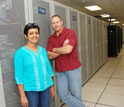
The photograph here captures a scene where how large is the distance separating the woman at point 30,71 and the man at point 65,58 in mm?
407

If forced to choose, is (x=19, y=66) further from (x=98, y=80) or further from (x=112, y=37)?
(x=112, y=37)

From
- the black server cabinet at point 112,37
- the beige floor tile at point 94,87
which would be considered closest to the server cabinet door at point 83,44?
the beige floor tile at point 94,87

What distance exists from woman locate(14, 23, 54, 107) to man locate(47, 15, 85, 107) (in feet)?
1.33

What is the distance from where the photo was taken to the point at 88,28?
4.27 metres

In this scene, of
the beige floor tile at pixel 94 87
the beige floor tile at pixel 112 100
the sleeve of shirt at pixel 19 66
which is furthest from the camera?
the beige floor tile at pixel 94 87

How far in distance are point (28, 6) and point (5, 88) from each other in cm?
101

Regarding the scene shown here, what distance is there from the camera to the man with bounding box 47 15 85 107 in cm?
186

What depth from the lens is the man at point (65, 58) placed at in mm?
1863

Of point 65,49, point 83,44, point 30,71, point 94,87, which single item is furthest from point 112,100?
point 30,71

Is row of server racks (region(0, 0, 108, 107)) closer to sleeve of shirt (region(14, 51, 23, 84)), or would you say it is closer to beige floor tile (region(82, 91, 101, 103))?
sleeve of shirt (region(14, 51, 23, 84))

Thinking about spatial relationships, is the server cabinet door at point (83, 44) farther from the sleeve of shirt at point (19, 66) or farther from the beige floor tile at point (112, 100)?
the sleeve of shirt at point (19, 66)

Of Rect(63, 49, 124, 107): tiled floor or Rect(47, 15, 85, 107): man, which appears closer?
Rect(47, 15, 85, 107): man

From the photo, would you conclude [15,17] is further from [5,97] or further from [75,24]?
[75,24]

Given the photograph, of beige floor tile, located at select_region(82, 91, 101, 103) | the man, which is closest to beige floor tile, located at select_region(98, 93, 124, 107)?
beige floor tile, located at select_region(82, 91, 101, 103)
